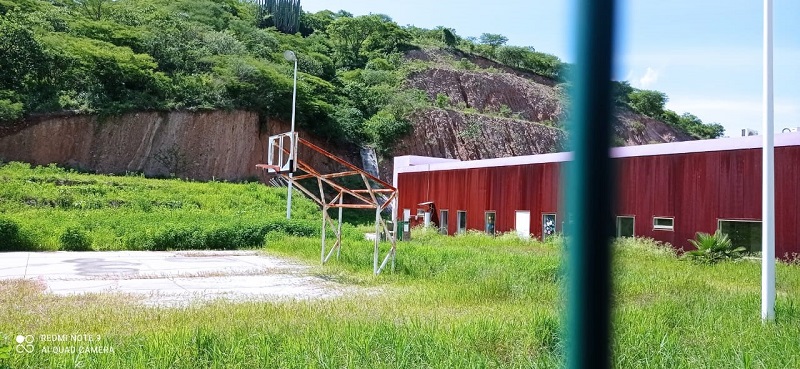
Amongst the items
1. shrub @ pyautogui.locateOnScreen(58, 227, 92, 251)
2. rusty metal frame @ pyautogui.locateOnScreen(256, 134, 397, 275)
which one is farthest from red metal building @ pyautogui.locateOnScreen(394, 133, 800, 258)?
shrub @ pyautogui.locateOnScreen(58, 227, 92, 251)

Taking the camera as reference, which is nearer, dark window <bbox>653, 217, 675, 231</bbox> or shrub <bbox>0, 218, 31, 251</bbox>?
shrub <bbox>0, 218, 31, 251</bbox>

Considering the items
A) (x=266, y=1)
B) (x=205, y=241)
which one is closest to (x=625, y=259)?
(x=205, y=241)

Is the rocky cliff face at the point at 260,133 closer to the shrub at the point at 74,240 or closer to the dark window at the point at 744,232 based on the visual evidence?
the dark window at the point at 744,232

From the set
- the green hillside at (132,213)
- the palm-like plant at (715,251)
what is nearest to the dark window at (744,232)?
the palm-like plant at (715,251)

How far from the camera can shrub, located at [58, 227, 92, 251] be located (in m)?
16.3

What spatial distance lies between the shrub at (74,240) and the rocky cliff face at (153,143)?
13828 millimetres

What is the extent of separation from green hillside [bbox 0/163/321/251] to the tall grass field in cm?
608

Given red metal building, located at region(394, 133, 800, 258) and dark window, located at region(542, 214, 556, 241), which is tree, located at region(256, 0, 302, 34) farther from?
dark window, located at region(542, 214, 556, 241)

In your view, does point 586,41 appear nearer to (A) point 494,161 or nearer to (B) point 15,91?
(A) point 494,161

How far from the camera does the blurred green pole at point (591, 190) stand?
445 centimetres

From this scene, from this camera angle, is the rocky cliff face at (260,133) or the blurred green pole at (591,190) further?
the rocky cliff face at (260,133)

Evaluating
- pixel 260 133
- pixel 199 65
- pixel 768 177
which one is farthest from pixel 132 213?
pixel 768 177

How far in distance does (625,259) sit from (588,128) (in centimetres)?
968

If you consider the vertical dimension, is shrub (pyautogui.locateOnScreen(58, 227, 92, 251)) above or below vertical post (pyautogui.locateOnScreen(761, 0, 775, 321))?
below
